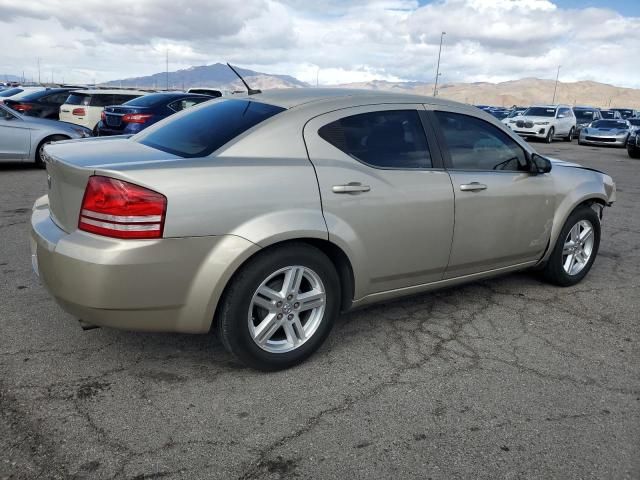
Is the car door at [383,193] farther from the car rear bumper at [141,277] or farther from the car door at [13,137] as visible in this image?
the car door at [13,137]

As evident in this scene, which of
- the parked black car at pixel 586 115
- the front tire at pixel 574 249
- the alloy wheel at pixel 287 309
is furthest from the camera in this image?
the parked black car at pixel 586 115

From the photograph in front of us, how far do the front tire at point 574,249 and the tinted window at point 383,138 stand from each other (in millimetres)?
1732

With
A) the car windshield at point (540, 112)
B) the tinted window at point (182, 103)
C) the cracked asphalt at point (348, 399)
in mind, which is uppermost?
the car windshield at point (540, 112)

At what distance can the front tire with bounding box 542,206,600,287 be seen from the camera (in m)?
4.65

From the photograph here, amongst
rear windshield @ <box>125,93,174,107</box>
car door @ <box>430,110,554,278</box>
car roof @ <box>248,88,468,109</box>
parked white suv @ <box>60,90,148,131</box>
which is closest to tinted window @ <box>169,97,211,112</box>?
rear windshield @ <box>125,93,174,107</box>

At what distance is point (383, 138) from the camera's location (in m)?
3.50

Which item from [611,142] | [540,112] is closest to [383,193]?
[611,142]

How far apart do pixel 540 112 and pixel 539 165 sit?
23.2 metres

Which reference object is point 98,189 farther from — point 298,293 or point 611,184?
point 611,184

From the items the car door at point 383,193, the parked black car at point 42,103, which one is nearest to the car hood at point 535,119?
the parked black car at point 42,103

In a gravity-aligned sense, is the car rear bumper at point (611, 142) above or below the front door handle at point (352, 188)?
below

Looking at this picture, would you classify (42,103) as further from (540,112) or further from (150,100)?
(540,112)

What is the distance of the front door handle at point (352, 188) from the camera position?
315 centimetres

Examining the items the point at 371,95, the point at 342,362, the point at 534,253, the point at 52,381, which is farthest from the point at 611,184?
the point at 52,381
